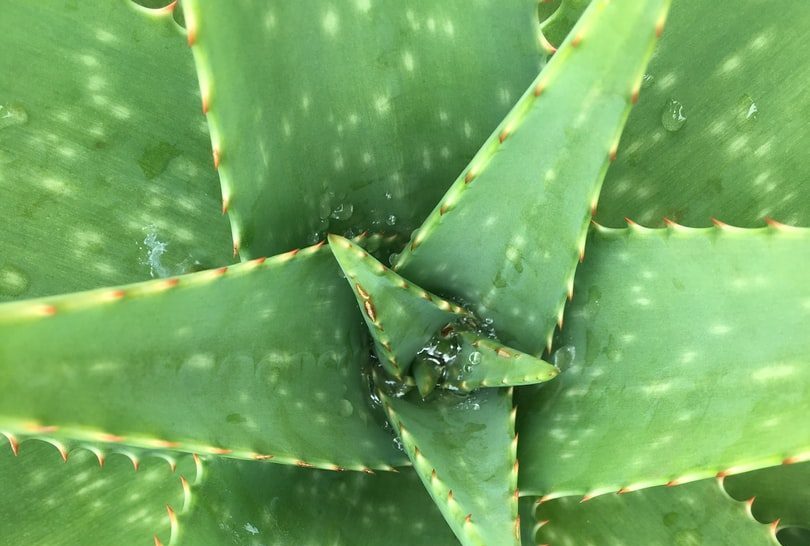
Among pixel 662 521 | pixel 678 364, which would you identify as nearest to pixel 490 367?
pixel 678 364

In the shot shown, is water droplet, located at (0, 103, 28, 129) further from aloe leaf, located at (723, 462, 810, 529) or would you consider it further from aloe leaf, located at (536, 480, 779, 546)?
aloe leaf, located at (723, 462, 810, 529)

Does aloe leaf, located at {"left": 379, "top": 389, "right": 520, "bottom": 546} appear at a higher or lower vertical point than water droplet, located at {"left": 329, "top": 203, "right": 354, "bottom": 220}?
lower

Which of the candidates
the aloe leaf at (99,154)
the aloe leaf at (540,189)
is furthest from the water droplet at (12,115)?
the aloe leaf at (540,189)

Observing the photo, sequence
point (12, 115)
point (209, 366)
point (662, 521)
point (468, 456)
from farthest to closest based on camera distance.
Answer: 1. point (662, 521)
2. point (12, 115)
3. point (468, 456)
4. point (209, 366)

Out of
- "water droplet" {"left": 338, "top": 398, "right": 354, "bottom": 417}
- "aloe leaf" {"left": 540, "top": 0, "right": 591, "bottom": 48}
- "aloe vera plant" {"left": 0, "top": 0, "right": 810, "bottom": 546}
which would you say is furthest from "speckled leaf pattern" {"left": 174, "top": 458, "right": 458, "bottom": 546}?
"aloe leaf" {"left": 540, "top": 0, "right": 591, "bottom": 48}

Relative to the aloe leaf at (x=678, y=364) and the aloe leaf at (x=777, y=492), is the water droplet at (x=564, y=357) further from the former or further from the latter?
the aloe leaf at (x=777, y=492)

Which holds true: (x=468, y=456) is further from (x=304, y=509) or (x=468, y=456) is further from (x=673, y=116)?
(x=673, y=116)

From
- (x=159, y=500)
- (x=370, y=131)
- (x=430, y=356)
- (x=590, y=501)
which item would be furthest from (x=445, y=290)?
(x=159, y=500)
